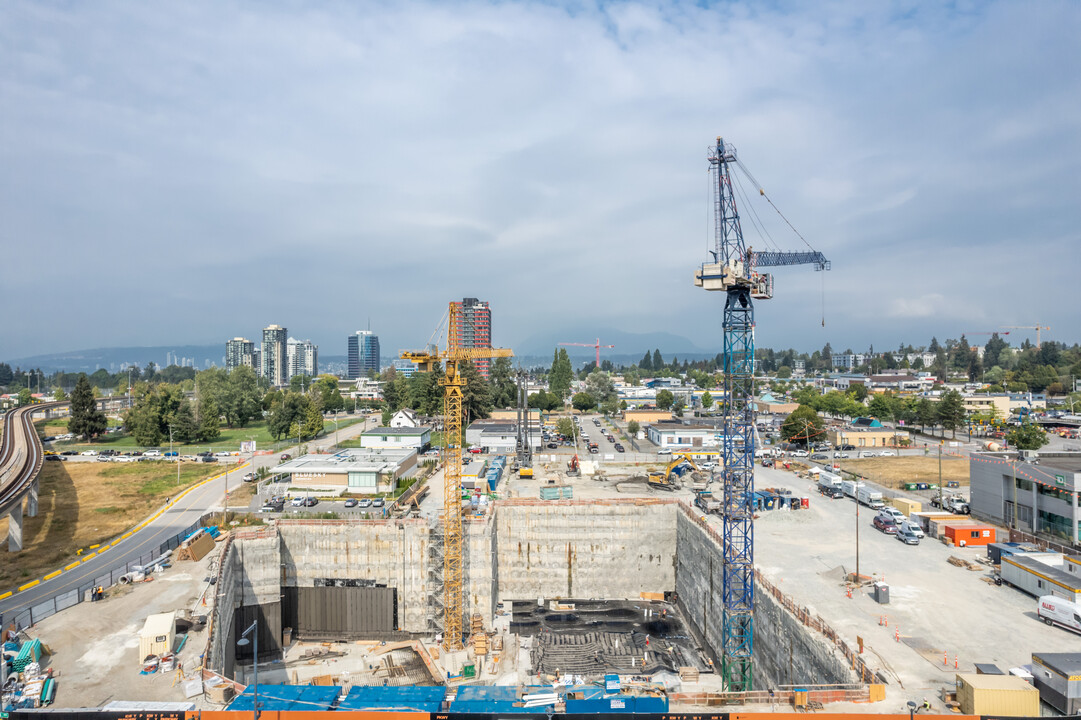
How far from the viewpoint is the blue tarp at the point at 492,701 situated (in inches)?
953

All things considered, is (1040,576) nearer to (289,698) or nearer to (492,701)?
(492,701)

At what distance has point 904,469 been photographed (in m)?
73.1

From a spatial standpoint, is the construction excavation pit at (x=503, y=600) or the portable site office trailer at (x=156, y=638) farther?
the construction excavation pit at (x=503, y=600)

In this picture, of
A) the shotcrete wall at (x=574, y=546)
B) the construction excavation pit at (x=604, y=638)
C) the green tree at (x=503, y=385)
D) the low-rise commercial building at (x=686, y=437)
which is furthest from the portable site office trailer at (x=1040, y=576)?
the green tree at (x=503, y=385)

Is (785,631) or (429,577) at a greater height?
(785,631)

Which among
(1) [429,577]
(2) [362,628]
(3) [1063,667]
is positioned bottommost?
(2) [362,628]

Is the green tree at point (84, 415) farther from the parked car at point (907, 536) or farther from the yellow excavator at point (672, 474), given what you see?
the parked car at point (907, 536)

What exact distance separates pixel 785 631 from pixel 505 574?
2856 cm

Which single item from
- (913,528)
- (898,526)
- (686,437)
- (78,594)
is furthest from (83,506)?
(686,437)

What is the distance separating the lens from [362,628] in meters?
48.4

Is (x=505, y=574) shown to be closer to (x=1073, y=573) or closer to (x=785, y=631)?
(x=785, y=631)

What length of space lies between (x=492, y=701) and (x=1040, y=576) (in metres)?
30.1

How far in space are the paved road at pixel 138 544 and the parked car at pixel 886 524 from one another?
55367 millimetres

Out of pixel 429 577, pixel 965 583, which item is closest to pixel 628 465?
pixel 429 577
